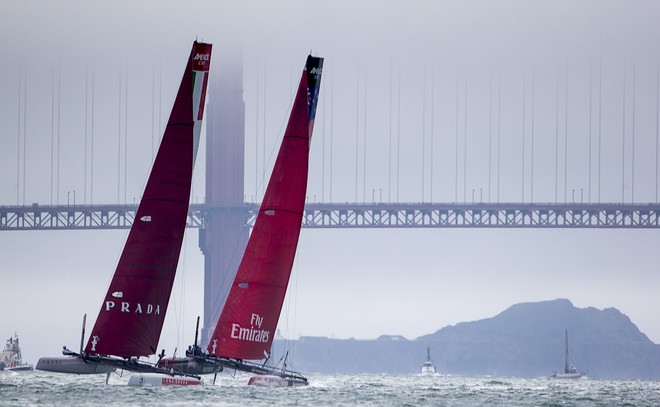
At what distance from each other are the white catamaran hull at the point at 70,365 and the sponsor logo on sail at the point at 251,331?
2151mm

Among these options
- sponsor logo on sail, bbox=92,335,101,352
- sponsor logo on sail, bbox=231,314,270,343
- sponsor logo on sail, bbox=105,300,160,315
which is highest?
sponsor logo on sail, bbox=105,300,160,315

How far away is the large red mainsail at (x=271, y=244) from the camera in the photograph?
105ft

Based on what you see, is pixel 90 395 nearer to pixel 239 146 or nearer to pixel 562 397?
pixel 562 397

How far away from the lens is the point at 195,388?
→ 117 ft

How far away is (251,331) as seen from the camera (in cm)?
3222

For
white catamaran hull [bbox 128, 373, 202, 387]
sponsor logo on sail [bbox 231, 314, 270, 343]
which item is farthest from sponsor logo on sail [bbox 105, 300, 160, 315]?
sponsor logo on sail [bbox 231, 314, 270, 343]

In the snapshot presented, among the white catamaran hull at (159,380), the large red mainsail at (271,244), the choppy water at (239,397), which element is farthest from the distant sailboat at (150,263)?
the large red mainsail at (271,244)

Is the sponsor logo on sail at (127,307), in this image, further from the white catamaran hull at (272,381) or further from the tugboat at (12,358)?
the tugboat at (12,358)

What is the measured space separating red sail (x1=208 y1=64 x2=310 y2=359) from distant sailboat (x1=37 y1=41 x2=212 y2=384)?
1236 mm

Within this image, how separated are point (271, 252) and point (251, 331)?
133 centimetres

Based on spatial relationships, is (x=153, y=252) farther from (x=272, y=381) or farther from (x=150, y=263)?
(x=272, y=381)

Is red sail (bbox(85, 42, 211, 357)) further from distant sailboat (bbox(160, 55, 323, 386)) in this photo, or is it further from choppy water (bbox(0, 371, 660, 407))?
distant sailboat (bbox(160, 55, 323, 386))

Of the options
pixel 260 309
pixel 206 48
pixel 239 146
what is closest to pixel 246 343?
pixel 260 309

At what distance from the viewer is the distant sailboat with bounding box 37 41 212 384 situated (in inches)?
1229
